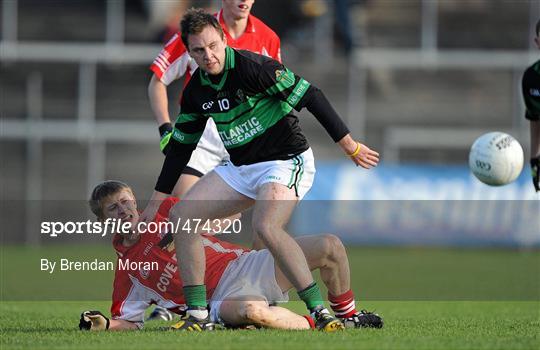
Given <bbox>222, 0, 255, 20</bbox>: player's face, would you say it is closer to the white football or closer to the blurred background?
the white football

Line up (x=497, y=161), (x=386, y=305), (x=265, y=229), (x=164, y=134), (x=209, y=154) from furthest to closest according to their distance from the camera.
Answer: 1. (x=386, y=305)
2. (x=209, y=154)
3. (x=164, y=134)
4. (x=497, y=161)
5. (x=265, y=229)

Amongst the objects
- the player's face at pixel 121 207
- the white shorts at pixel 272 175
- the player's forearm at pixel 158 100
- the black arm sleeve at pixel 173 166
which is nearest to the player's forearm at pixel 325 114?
the white shorts at pixel 272 175

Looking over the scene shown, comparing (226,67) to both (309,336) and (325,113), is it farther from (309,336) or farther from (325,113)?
(309,336)

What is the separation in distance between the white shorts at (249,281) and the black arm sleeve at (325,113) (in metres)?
0.95

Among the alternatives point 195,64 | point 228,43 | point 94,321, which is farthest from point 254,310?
point 195,64

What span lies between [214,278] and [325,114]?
1.27 meters

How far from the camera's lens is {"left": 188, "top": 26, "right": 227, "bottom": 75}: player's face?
6020 mm

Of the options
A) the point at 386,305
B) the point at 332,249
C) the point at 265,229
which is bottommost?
the point at 386,305

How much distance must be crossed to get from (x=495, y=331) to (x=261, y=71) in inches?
83.5

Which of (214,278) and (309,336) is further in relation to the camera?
(214,278)

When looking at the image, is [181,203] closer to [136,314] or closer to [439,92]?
[136,314]

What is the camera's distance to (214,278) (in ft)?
21.2

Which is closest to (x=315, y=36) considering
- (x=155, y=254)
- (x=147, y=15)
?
(x=147, y=15)

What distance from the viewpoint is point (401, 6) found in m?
20.7
